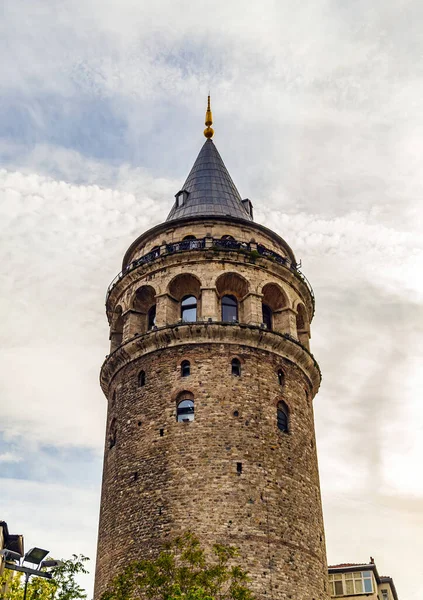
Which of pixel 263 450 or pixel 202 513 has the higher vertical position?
pixel 263 450

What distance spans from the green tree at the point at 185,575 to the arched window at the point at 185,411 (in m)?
5.38

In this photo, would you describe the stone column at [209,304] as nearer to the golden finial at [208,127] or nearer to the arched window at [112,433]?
the arched window at [112,433]

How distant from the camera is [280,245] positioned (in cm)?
4325

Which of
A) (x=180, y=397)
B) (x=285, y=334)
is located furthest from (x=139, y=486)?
(x=285, y=334)

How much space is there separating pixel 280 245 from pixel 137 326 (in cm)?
926

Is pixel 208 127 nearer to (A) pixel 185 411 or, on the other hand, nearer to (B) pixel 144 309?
(B) pixel 144 309

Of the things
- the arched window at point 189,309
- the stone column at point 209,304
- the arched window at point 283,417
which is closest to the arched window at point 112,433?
the arched window at point 189,309

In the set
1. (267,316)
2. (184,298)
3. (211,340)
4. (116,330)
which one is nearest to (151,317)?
(184,298)

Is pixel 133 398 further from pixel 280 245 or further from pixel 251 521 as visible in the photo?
pixel 280 245

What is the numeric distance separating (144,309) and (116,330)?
220 cm

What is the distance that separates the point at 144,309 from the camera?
40.6m

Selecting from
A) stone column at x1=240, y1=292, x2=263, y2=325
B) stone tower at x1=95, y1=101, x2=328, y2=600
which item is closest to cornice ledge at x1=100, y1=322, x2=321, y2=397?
stone tower at x1=95, y1=101, x2=328, y2=600

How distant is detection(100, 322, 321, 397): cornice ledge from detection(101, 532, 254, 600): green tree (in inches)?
370

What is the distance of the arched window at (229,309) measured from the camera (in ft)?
128
